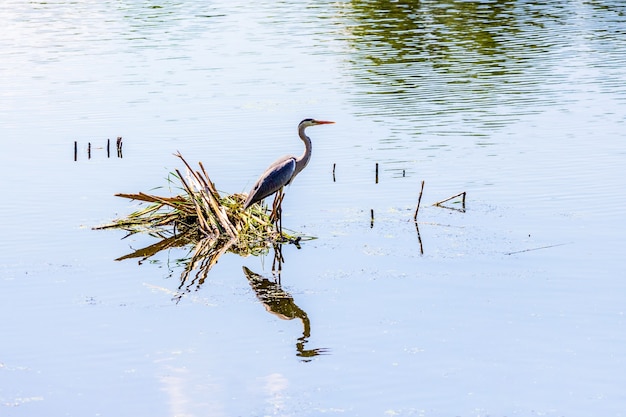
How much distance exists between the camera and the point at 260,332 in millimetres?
11125

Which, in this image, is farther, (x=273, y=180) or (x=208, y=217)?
(x=208, y=217)

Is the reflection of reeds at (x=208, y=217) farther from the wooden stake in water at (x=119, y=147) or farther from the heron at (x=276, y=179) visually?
the wooden stake in water at (x=119, y=147)

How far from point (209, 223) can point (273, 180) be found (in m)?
1.04

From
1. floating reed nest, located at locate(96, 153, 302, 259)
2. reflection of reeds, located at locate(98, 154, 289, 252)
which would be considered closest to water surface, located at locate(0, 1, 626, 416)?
floating reed nest, located at locate(96, 153, 302, 259)

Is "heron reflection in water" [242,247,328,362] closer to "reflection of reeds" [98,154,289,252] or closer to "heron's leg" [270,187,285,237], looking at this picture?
"heron's leg" [270,187,285,237]

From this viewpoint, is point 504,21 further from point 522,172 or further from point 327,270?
point 327,270

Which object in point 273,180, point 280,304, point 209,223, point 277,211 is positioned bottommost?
point 280,304

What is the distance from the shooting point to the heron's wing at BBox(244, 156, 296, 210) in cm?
1438

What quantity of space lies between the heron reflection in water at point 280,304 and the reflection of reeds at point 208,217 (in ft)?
3.65

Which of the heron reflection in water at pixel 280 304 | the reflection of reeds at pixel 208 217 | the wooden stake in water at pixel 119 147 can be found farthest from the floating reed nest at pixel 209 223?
the wooden stake in water at pixel 119 147

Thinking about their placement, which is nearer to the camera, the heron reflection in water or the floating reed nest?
the heron reflection in water

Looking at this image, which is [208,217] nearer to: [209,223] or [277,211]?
[209,223]

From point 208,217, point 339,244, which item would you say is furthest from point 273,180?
point 339,244

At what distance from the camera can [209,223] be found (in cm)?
1481
